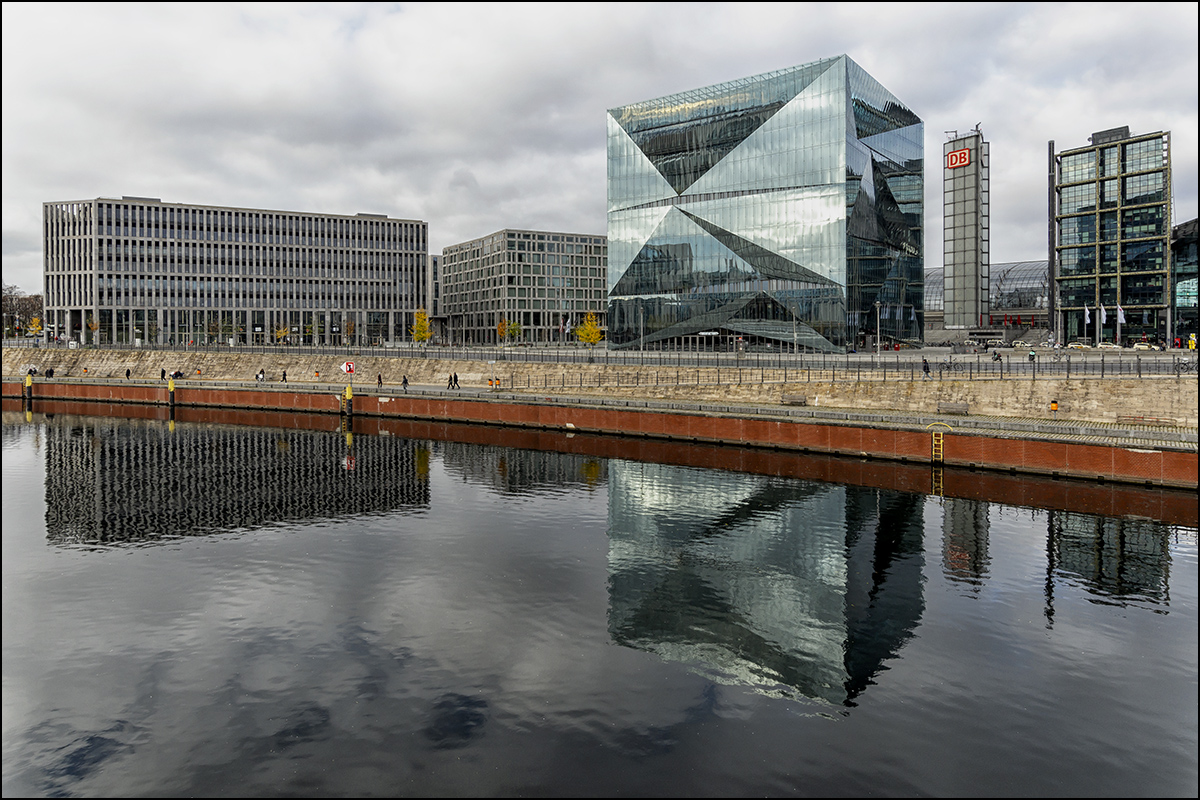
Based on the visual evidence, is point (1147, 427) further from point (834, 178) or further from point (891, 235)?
point (891, 235)

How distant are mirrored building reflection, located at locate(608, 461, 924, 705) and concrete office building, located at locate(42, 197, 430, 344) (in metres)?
153

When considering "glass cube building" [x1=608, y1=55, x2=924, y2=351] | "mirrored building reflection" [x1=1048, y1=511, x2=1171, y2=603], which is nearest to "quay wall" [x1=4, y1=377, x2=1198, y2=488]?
"mirrored building reflection" [x1=1048, y1=511, x2=1171, y2=603]

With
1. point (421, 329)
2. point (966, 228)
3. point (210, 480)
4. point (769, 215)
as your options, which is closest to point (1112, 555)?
point (210, 480)

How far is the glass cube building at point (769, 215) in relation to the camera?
107 m

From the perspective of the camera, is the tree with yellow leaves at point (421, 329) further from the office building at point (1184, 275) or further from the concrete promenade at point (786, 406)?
the office building at point (1184, 275)

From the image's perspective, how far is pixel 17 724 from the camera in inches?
872

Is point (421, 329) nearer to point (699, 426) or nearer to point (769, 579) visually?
point (699, 426)

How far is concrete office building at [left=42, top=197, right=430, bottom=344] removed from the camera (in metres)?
180

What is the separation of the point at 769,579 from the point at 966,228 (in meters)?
122

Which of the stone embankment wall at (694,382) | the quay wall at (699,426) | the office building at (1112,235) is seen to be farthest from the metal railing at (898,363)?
the office building at (1112,235)

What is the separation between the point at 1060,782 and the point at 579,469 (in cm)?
4382

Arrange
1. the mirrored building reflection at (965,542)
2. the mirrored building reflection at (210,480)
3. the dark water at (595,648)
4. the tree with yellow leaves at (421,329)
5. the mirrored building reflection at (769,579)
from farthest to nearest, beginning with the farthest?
1. the tree with yellow leaves at (421,329)
2. the mirrored building reflection at (210,480)
3. the mirrored building reflection at (965,542)
4. the mirrored building reflection at (769,579)
5. the dark water at (595,648)

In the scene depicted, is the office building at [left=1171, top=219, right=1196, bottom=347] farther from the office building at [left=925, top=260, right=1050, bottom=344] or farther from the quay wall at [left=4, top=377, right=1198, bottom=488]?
the quay wall at [left=4, top=377, right=1198, bottom=488]

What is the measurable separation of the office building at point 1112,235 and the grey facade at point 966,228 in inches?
652
